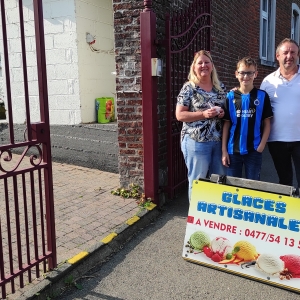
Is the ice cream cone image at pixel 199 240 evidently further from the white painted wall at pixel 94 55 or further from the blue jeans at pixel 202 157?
the white painted wall at pixel 94 55

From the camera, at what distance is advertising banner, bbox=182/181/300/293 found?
2904mm

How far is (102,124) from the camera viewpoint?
19.8ft

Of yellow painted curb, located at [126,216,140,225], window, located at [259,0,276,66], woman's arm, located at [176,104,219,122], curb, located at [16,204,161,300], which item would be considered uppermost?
window, located at [259,0,276,66]

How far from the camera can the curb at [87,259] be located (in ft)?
9.29

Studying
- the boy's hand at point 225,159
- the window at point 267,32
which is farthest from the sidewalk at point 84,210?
the window at point 267,32

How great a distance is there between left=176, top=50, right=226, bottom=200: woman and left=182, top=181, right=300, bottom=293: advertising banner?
1.45 ft

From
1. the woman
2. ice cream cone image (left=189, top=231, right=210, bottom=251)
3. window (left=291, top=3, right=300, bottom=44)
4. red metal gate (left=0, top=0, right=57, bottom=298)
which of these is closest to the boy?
the woman

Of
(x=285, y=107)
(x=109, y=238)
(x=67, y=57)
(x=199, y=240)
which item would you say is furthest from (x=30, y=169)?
(x=67, y=57)

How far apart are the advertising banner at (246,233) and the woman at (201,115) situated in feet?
1.45

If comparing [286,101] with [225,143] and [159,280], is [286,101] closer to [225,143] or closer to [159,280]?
[225,143]

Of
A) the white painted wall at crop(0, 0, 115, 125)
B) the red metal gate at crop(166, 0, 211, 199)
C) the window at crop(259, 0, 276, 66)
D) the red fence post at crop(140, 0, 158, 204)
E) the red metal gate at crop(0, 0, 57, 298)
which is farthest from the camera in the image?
the window at crop(259, 0, 276, 66)

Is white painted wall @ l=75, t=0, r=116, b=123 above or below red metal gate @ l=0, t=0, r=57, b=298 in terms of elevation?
above

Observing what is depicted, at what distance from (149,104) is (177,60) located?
863 mm

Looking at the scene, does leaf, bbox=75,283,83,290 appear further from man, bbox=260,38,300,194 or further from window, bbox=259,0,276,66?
window, bbox=259,0,276,66
